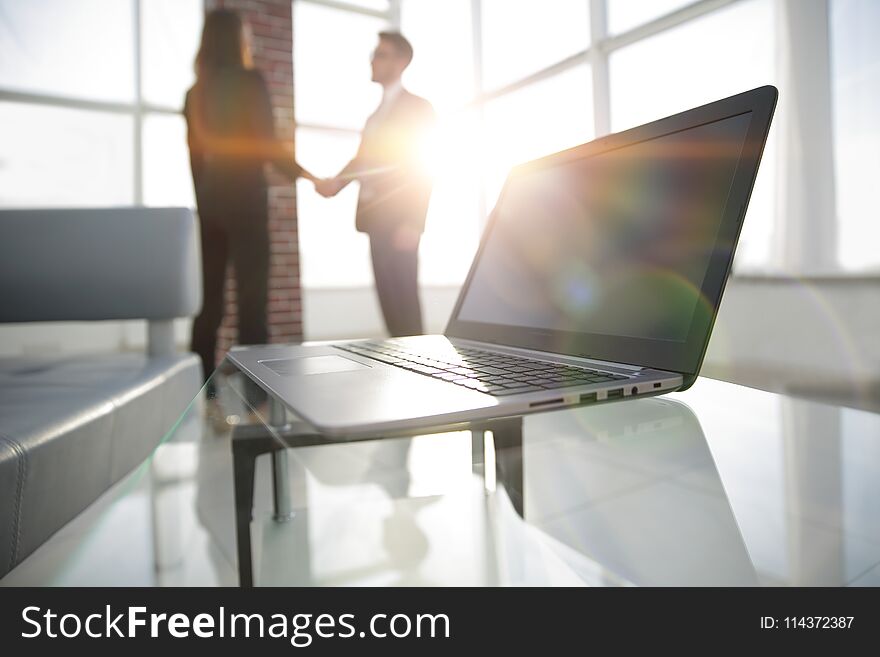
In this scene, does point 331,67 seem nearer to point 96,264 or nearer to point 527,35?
point 527,35

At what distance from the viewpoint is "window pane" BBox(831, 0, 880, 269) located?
2768 millimetres

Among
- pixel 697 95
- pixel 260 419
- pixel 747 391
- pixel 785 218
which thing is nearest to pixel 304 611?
pixel 260 419

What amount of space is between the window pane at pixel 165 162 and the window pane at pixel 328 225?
38.9 inches

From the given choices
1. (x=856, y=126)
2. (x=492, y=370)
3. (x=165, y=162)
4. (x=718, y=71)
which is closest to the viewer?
(x=492, y=370)

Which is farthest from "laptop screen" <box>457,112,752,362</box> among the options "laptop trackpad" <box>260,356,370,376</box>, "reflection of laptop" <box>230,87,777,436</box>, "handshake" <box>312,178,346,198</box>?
"handshake" <box>312,178,346,198</box>

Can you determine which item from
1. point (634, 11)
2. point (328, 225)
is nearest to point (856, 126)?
point (634, 11)

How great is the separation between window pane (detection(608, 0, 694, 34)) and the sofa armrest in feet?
10.6

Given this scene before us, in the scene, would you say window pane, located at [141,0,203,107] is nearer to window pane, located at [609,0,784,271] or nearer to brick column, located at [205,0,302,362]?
brick column, located at [205,0,302,362]

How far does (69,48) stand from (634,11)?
3.93 meters

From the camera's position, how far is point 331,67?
5207 mm

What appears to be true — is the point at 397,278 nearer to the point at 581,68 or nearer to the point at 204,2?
the point at 581,68

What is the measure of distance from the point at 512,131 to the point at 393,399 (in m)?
4.87

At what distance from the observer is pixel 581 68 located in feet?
13.6

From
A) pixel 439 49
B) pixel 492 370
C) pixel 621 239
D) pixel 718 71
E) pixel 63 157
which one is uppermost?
pixel 439 49
